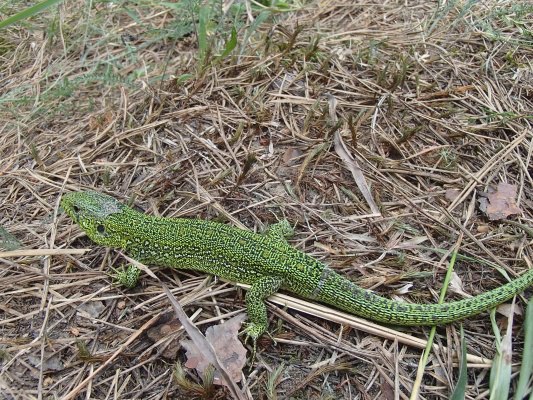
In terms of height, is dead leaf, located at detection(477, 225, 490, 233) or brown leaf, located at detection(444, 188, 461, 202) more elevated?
brown leaf, located at detection(444, 188, 461, 202)

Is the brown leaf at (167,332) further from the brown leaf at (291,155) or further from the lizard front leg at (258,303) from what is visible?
the brown leaf at (291,155)

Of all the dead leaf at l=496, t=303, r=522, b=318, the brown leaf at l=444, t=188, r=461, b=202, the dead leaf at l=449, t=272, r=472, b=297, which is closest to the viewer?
the dead leaf at l=496, t=303, r=522, b=318

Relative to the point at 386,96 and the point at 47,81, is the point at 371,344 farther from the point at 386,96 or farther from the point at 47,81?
the point at 47,81

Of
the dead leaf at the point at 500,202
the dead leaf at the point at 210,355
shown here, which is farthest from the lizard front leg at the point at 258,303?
the dead leaf at the point at 500,202

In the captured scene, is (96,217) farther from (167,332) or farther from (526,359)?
(526,359)

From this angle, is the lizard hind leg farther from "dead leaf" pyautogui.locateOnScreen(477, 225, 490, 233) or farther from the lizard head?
"dead leaf" pyautogui.locateOnScreen(477, 225, 490, 233)

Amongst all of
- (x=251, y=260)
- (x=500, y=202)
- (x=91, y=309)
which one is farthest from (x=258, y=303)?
(x=500, y=202)

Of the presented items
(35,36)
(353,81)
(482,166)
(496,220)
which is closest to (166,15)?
(35,36)

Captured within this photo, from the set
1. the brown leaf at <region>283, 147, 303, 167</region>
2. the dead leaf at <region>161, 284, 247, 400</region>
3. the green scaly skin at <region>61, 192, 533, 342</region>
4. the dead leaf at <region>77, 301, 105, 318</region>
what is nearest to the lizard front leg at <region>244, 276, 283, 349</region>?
the green scaly skin at <region>61, 192, 533, 342</region>
